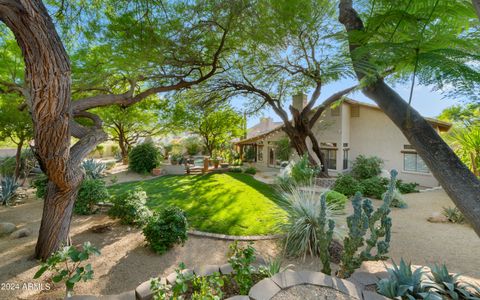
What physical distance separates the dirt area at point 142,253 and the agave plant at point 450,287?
3.69 feet

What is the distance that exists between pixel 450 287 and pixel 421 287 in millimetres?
336

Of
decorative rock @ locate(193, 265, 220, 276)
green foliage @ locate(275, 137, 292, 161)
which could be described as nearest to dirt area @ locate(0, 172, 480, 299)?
decorative rock @ locate(193, 265, 220, 276)

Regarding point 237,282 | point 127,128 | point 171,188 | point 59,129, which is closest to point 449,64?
point 237,282

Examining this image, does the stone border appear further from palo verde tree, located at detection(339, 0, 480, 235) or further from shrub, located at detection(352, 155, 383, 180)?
shrub, located at detection(352, 155, 383, 180)

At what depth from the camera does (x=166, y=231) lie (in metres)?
3.95

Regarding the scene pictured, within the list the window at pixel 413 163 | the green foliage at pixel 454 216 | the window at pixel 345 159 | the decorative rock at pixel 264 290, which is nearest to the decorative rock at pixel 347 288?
the decorative rock at pixel 264 290

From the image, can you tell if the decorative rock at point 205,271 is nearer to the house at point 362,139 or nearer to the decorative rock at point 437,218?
the decorative rock at point 437,218

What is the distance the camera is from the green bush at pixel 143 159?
13219mm

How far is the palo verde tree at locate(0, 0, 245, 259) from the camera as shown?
2.33 meters

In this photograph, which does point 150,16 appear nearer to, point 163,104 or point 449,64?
point 449,64

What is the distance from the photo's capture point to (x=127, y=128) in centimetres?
1856

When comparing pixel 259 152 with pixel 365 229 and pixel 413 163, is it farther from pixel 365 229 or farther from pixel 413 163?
pixel 365 229

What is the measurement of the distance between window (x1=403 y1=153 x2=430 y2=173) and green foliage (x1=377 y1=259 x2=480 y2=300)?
12.5 m

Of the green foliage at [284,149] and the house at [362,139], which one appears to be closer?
the house at [362,139]
